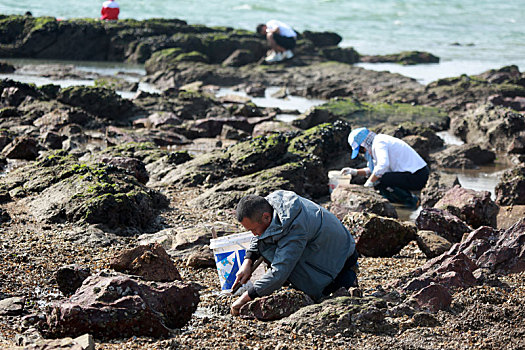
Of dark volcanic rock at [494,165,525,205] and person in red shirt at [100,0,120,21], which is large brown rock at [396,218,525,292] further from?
person in red shirt at [100,0,120,21]

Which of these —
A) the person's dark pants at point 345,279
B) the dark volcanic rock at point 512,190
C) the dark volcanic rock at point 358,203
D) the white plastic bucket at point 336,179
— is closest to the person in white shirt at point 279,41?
the white plastic bucket at point 336,179

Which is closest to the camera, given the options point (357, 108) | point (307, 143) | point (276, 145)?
point (276, 145)

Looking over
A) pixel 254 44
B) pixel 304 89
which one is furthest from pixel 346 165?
pixel 254 44

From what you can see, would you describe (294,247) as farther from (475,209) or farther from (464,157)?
(464,157)

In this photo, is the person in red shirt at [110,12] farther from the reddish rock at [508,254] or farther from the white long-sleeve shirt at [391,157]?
the reddish rock at [508,254]

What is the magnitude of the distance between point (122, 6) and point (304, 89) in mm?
26127

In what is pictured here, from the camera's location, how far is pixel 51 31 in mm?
27234

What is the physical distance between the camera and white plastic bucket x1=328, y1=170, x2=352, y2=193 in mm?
11227

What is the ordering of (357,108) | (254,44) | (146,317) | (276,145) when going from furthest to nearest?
(254,44) → (357,108) → (276,145) → (146,317)

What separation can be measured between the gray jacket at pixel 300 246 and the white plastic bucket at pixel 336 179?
5.31 meters

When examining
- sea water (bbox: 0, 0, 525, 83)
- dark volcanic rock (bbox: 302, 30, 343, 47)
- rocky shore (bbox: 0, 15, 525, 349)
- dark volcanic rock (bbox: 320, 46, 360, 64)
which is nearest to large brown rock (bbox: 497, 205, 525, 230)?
rocky shore (bbox: 0, 15, 525, 349)

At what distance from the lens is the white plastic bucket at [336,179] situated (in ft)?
36.8

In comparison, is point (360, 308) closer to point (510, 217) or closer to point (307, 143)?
point (510, 217)

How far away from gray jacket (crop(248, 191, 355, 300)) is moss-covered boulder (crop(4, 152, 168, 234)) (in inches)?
122
